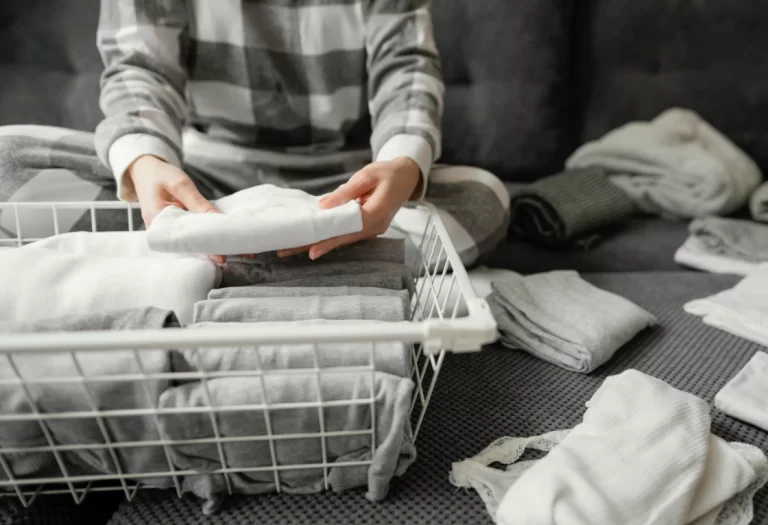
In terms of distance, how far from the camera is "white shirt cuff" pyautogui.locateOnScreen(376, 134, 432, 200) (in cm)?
71

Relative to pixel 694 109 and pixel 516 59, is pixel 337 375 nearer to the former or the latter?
pixel 516 59

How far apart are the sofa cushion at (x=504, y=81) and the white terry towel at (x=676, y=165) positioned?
115 mm

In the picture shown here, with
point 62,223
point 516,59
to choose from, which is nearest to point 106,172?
point 62,223

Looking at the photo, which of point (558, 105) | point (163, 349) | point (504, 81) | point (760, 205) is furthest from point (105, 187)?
point (760, 205)

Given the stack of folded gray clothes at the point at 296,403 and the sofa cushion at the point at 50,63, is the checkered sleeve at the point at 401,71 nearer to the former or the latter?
the stack of folded gray clothes at the point at 296,403

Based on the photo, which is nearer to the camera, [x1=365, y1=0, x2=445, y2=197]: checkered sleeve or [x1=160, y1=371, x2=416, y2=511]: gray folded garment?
[x1=160, y1=371, x2=416, y2=511]: gray folded garment

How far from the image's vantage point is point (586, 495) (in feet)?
1.44

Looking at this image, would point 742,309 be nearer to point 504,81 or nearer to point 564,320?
point 564,320

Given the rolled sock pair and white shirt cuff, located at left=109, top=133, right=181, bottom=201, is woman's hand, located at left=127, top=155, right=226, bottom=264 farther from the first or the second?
the rolled sock pair

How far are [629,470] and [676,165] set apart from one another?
0.88m

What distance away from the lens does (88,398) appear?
0.43m

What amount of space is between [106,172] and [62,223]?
0.31ft

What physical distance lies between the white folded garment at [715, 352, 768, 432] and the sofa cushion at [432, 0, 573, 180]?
2.33ft

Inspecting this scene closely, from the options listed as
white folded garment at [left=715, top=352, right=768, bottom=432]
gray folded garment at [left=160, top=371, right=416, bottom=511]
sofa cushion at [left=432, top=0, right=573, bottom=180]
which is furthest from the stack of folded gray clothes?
sofa cushion at [left=432, top=0, right=573, bottom=180]
